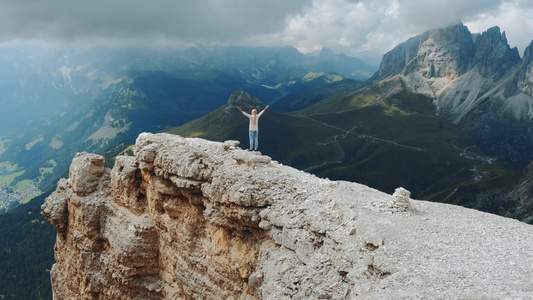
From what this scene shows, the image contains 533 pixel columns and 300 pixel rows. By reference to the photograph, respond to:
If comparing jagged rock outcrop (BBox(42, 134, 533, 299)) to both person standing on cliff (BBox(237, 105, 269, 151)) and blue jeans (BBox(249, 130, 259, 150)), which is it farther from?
person standing on cliff (BBox(237, 105, 269, 151))

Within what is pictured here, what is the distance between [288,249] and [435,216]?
998cm

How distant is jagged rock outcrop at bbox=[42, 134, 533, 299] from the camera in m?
17.9

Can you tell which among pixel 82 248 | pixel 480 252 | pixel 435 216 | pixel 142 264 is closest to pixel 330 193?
pixel 435 216

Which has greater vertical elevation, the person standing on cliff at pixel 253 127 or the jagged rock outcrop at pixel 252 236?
the person standing on cliff at pixel 253 127

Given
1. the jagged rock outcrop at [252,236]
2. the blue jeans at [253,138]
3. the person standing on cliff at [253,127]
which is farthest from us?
the blue jeans at [253,138]

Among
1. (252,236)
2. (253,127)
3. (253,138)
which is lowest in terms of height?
(252,236)

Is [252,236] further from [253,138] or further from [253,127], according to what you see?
[253,127]

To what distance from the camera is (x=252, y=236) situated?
90.7ft

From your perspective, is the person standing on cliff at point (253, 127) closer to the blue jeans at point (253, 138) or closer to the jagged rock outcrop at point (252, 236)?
the blue jeans at point (253, 138)

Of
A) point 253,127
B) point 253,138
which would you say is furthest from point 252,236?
point 253,127

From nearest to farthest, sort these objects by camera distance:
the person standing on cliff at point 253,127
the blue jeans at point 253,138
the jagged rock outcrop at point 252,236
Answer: the jagged rock outcrop at point 252,236 → the person standing on cliff at point 253,127 → the blue jeans at point 253,138

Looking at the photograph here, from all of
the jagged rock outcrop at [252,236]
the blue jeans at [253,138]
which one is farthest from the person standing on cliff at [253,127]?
the jagged rock outcrop at [252,236]

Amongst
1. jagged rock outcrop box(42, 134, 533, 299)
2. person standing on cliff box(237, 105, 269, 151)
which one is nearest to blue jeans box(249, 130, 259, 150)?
person standing on cliff box(237, 105, 269, 151)

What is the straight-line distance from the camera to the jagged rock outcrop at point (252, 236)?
1787 cm
